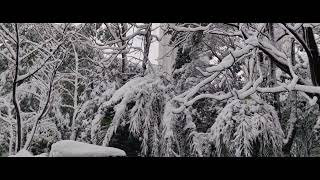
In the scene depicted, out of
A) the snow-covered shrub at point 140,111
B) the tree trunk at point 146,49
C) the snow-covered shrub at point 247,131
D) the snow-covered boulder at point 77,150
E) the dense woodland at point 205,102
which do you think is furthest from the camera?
the tree trunk at point 146,49

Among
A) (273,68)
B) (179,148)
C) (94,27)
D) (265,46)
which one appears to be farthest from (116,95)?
(94,27)

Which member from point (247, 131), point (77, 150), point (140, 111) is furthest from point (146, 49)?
point (77, 150)

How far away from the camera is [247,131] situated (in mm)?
4734

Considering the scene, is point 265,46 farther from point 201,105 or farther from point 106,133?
point 106,133

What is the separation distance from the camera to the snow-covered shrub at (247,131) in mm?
4738

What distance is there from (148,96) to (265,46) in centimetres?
178

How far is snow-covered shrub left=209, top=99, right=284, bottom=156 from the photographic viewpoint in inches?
187

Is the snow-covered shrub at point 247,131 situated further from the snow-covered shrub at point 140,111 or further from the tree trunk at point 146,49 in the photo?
the tree trunk at point 146,49

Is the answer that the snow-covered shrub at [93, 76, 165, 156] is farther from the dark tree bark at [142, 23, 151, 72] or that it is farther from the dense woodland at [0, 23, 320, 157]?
the dark tree bark at [142, 23, 151, 72]

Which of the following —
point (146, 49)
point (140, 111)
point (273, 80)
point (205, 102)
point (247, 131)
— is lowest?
point (247, 131)

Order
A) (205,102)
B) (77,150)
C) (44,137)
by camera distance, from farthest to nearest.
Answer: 1. (44,137)
2. (205,102)
3. (77,150)

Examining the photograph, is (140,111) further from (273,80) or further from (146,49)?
(273,80)

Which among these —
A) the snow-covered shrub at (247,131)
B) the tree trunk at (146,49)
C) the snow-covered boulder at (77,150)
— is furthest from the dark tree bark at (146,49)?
the snow-covered boulder at (77,150)
